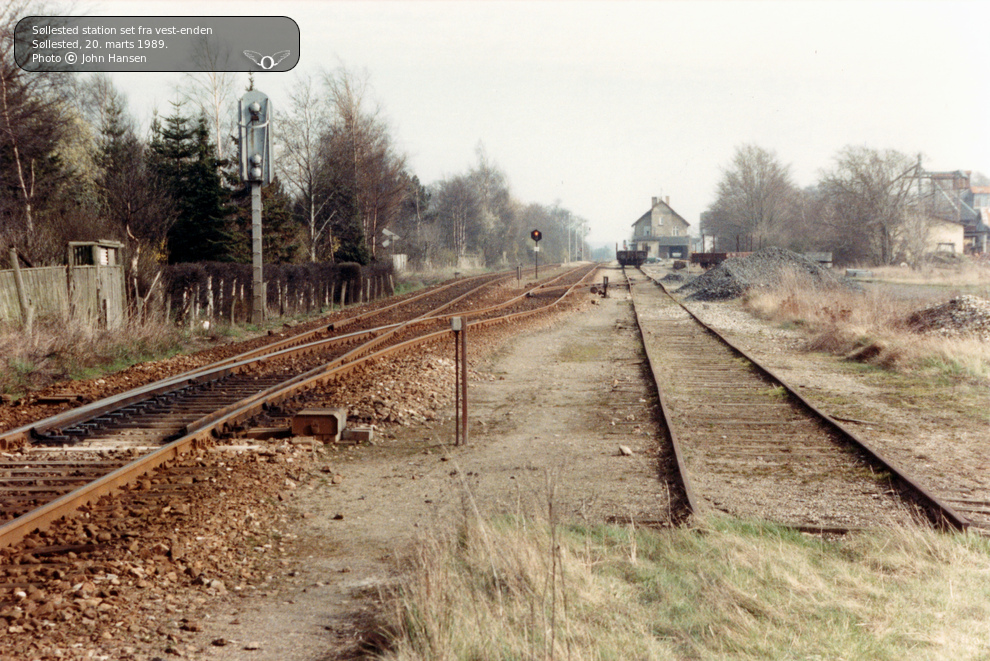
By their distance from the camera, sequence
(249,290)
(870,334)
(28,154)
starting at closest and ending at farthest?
1. (870,334)
2. (249,290)
3. (28,154)

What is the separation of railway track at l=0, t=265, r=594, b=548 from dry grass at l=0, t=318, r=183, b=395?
2091 millimetres

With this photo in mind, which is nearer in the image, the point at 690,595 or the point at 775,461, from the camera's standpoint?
the point at 690,595

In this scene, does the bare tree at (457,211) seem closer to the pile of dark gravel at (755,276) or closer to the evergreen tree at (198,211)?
the pile of dark gravel at (755,276)

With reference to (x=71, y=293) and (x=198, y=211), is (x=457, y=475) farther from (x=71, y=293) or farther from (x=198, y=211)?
(x=198, y=211)

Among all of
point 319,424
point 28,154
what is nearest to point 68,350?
point 319,424

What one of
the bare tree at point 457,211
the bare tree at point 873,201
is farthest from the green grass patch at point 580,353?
the bare tree at point 457,211

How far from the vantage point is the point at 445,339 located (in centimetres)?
1734

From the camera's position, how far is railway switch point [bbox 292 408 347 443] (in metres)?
8.42

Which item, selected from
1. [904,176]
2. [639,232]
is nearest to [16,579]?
[904,176]

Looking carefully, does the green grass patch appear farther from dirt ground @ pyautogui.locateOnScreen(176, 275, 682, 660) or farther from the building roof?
the building roof

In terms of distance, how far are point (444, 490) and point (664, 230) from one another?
128 metres

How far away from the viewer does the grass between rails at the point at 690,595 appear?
3.71 meters

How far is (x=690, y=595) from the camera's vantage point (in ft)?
14.6

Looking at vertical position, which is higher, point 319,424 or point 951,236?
point 951,236
